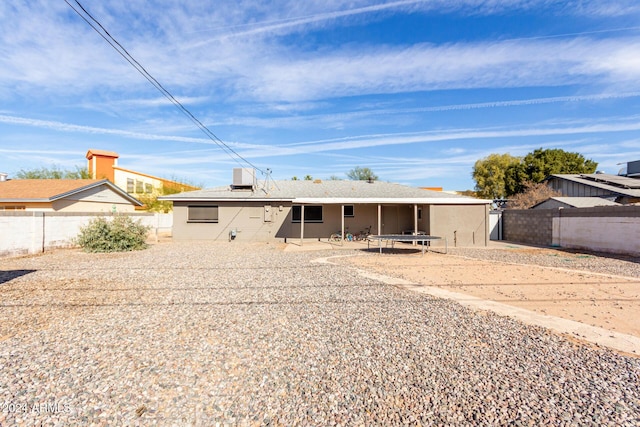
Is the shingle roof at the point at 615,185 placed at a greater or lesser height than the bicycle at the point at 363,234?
greater

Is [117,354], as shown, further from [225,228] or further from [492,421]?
[225,228]

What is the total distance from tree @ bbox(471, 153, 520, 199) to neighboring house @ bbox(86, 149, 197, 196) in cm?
3635

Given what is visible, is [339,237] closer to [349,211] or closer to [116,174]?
[349,211]

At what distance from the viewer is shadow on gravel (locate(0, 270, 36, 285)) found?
7.18 meters

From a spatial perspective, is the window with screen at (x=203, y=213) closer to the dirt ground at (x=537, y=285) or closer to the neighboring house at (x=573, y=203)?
the dirt ground at (x=537, y=285)

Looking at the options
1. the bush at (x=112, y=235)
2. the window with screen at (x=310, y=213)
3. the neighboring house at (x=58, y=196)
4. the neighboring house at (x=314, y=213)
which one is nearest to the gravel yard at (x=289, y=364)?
the bush at (x=112, y=235)

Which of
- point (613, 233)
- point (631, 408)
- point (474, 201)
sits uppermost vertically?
point (474, 201)

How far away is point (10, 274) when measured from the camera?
7746 millimetres

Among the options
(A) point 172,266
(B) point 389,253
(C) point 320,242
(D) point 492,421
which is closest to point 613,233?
(B) point 389,253

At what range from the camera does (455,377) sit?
10.1 feet

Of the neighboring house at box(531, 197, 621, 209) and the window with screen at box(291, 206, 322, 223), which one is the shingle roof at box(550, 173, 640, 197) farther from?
the window with screen at box(291, 206, 322, 223)

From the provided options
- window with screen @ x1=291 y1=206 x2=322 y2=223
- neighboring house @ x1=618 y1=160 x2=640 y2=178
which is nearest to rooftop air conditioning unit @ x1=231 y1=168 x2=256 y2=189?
window with screen @ x1=291 y1=206 x2=322 y2=223

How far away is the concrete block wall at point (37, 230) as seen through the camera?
10.5 m

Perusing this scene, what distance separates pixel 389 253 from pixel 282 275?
20.0 ft
